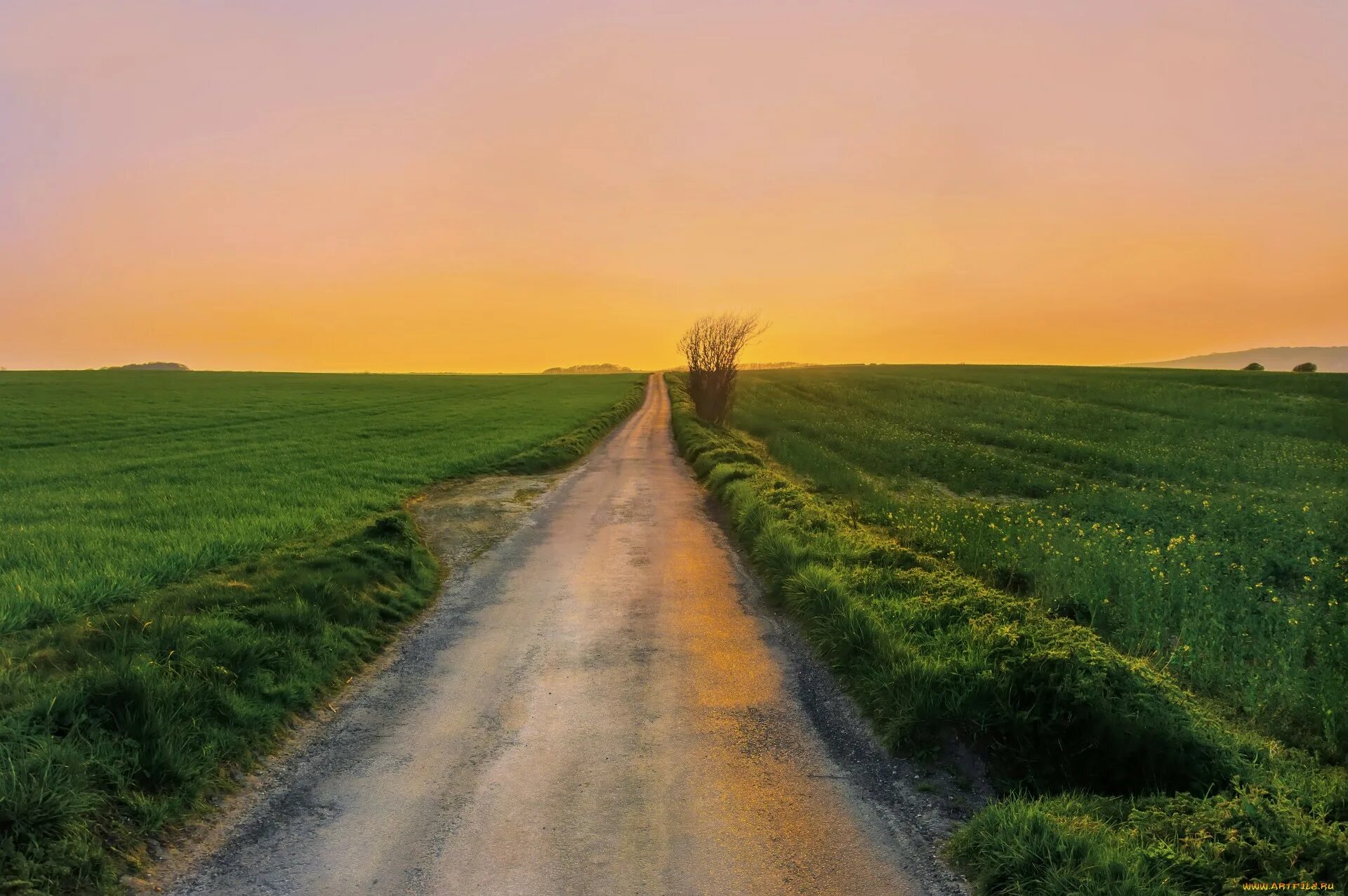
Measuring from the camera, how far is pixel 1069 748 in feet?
18.3

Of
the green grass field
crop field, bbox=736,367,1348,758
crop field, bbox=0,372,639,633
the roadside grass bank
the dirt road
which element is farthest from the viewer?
crop field, bbox=0,372,639,633

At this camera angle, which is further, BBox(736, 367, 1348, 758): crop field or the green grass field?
BBox(736, 367, 1348, 758): crop field

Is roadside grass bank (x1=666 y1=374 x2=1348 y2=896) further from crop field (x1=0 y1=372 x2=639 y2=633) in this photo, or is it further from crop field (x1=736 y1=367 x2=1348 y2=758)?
crop field (x1=0 y1=372 x2=639 y2=633)

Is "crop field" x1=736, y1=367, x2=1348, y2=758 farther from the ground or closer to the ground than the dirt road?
farther from the ground

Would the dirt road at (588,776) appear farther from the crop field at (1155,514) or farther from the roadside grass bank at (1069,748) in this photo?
the crop field at (1155,514)

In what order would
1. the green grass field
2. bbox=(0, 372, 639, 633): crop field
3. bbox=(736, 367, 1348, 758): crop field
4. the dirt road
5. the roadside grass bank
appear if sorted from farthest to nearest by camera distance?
bbox=(0, 372, 639, 633): crop field < bbox=(736, 367, 1348, 758): crop field < the green grass field < the dirt road < the roadside grass bank

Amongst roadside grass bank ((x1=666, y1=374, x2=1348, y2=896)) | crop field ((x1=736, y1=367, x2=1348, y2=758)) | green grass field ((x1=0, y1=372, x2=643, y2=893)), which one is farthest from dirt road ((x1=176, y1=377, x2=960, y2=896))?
crop field ((x1=736, y1=367, x2=1348, y2=758))

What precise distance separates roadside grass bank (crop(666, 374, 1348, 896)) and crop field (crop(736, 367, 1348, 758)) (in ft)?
3.82

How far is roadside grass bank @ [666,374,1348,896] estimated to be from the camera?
4148 millimetres

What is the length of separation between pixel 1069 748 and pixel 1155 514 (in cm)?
1186

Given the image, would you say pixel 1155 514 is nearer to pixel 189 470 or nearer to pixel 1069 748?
pixel 1069 748

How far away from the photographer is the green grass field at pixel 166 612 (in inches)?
182

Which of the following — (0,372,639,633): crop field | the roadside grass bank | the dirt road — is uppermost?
(0,372,639,633): crop field

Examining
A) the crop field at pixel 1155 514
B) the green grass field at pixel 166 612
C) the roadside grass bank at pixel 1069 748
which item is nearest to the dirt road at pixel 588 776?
the roadside grass bank at pixel 1069 748
